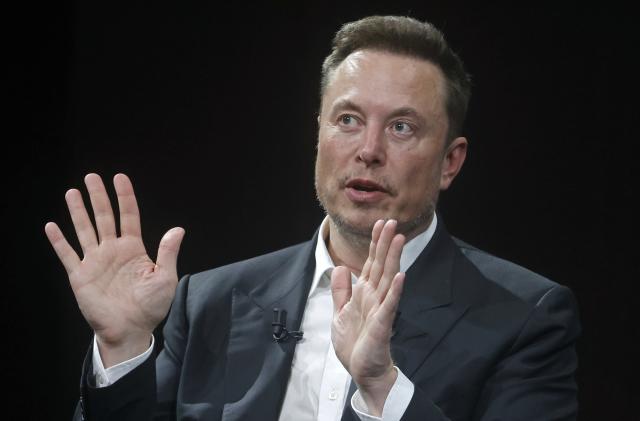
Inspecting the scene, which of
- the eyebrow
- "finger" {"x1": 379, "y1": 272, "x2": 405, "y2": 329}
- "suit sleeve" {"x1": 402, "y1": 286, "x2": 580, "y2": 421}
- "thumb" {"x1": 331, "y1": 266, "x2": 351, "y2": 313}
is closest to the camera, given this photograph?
"finger" {"x1": 379, "y1": 272, "x2": 405, "y2": 329}

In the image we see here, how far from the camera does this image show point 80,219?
2174 millimetres

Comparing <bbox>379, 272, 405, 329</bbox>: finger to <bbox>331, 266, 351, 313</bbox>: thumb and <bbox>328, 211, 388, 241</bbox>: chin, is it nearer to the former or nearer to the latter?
<bbox>331, 266, 351, 313</bbox>: thumb

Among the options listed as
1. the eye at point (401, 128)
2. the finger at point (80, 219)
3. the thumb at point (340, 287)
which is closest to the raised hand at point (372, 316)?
the thumb at point (340, 287)

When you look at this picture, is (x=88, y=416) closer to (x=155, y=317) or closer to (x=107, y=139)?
(x=155, y=317)

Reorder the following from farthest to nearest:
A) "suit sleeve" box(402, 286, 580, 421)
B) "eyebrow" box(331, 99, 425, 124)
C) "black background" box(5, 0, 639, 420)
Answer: "black background" box(5, 0, 639, 420)
"eyebrow" box(331, 99, 425, 124)
"suit sleeve" box(402, 286, 580, 421)

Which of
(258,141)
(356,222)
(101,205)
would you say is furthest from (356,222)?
(258,141)

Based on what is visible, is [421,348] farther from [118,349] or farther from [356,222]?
Result: [118,349]

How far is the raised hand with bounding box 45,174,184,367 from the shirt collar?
41 centimetres

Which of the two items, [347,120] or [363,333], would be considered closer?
[363,333]

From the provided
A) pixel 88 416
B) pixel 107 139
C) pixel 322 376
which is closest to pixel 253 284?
pixel 322 376

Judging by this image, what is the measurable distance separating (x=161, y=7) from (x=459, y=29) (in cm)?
91

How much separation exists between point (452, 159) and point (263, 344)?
68 cm

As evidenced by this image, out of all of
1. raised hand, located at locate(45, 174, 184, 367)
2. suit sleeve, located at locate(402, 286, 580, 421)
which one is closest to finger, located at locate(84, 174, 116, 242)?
raised hand, located at locate(45, 174, 184, 367)

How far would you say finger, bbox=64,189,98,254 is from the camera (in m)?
2.17
